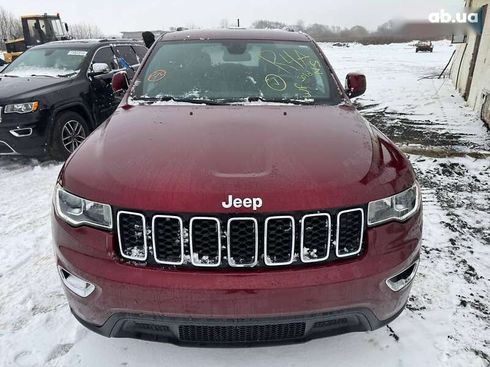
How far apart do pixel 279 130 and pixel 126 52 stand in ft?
19.8

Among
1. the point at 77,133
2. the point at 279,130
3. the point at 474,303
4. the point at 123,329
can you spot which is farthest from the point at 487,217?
the point at 77,133

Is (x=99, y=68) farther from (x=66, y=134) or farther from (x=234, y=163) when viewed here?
(x=234, y=163)

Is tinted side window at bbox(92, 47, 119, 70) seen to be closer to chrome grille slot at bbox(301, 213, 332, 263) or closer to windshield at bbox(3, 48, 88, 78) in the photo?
windshield at bbox(3, 48, 88, 78)

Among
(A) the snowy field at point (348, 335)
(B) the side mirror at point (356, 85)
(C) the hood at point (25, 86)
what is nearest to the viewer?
(A) the snowy field at point (348, 335)

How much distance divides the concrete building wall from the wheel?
22.4 feet

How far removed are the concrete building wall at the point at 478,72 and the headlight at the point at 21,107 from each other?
7316 mm

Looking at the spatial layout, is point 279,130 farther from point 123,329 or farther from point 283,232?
point 123,329

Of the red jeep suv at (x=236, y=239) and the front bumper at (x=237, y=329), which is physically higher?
the red jeep suv at (x=236, y=239)

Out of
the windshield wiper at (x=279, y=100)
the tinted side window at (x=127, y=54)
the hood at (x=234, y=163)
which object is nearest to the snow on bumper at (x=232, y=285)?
the hood at (x=234, y=163)

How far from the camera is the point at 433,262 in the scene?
3.25 m

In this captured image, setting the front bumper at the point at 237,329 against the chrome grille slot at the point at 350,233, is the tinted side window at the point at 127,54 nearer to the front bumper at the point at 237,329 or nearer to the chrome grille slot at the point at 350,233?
the front bumper at the point at 237,329

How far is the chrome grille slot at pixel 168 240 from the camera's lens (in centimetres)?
188

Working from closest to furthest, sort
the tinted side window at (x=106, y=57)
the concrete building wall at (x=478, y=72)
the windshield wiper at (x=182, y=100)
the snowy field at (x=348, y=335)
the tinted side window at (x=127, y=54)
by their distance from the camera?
the snowy field at (x=348, y=335) < the windshield wiper at (x=182, y=100) < the tinted side window at (x=106, y=57) < the tinted side window at (x=127, y=54) < the concrete building wall at (x=478, y=72)

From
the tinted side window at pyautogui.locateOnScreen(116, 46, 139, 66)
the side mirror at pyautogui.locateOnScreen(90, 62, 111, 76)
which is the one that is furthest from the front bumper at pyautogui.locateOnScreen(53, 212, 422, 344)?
the tinted side window at pyautogui.locateOnScreen(116, 46, 139, 66)
